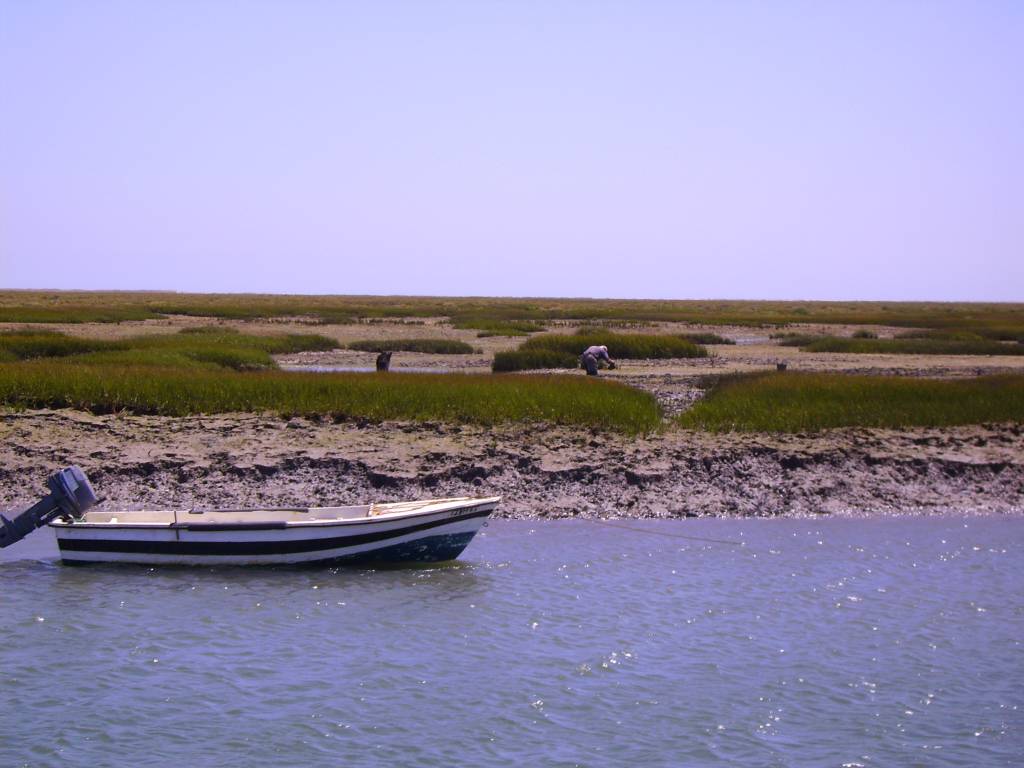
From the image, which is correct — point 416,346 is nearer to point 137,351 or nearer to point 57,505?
point 137,351

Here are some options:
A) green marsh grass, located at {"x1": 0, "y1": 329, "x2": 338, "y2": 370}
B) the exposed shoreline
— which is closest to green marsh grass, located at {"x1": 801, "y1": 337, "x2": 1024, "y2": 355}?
green marsh grass, located at {"x1": 0, "y1": 329, "x2": 338, "y2": 370}

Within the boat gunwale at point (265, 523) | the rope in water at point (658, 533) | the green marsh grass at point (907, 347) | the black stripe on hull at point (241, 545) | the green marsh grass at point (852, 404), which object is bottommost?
the rope in water at point (658, 533)

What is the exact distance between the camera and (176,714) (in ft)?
34.3

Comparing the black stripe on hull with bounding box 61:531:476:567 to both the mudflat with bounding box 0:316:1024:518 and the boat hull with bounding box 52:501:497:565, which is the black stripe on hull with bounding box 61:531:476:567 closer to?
the boat hull with bounding box 52:501:497:565

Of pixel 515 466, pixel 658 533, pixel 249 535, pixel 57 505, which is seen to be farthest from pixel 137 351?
pixel 658 533

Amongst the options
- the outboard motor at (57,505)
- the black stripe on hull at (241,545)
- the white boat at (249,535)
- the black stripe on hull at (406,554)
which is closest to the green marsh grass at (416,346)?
the black stripe on hull at (406,554)

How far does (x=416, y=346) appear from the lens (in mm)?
46438

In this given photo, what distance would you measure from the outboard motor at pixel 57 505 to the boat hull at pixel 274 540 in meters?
0.18

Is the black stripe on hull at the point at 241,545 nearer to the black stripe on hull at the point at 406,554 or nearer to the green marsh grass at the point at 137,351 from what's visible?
the black stripe on hull at the point at 406,554

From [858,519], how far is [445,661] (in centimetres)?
906

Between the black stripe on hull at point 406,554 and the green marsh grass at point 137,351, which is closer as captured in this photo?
the black stripe on hull at point 406,554

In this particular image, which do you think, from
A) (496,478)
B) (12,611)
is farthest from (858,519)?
(12,611)

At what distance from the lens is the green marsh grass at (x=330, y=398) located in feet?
71.2

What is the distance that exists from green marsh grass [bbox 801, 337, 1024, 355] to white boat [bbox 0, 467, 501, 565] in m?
33.3
